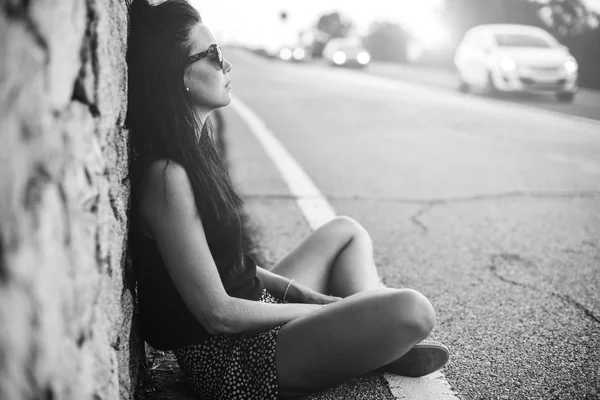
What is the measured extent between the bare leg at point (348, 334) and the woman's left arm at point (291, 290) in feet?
1.66

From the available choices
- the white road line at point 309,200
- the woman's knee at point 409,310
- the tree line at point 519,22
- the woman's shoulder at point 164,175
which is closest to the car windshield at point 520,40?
the tree line at point 519,22

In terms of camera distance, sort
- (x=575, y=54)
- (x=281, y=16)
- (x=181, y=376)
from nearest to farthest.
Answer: (x=181, y=376) < (x=575, y=54) < (x=281, y=16)

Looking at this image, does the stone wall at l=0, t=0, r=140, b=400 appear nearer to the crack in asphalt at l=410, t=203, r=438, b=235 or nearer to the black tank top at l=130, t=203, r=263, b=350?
the black tank top at l=130, t=203, r=263, b=350

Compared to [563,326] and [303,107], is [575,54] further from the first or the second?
[563,326]

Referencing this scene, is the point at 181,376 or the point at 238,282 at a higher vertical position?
the point at 238,282

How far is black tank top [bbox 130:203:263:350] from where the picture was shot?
2.15 meters

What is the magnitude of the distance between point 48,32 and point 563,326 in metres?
2.65

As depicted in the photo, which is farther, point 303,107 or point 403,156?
point 303,107

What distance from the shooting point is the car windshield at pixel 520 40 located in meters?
15.1

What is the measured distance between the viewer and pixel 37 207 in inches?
47.2

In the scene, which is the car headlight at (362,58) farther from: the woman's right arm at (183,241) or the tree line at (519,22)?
the woman's right arm at (183,241)

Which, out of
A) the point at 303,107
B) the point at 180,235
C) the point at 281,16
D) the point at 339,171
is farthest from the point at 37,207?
the point at 281,16

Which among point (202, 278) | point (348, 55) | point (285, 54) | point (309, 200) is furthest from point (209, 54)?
point (285, 54)

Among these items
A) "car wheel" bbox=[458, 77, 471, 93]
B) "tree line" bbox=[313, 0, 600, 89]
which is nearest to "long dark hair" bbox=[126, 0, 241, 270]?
"car wheel" bbox=[458, 77, 471, 93]
